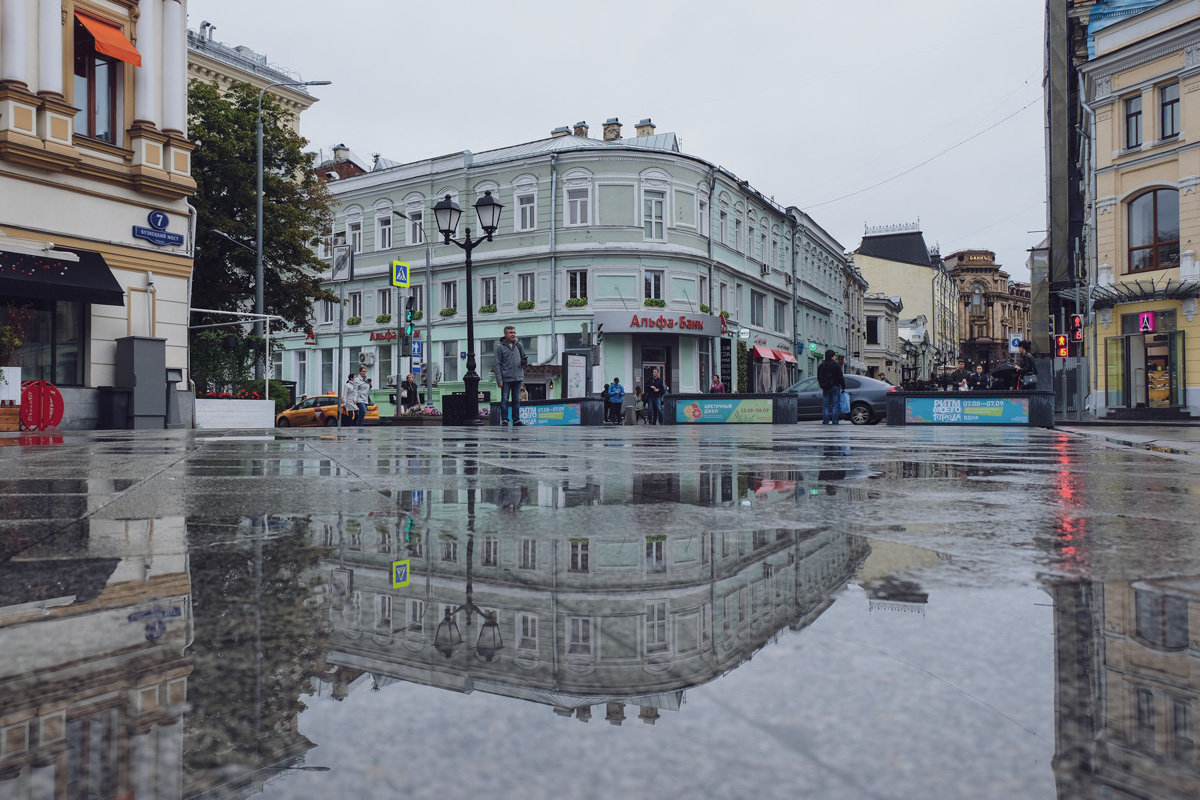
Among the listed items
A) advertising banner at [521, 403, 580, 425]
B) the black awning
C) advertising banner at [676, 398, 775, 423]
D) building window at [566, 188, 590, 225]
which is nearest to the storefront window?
the black awning

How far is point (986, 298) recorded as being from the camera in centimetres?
11050

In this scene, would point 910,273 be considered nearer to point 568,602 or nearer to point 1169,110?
point 1169,110

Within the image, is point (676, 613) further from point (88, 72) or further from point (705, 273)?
point (705, 273)

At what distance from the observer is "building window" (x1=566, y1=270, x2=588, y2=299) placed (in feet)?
122

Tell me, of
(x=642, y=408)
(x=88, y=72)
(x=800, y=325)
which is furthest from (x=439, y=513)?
(x=800, y=325)

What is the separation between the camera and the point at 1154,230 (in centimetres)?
2748

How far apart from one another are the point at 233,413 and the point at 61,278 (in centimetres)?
526

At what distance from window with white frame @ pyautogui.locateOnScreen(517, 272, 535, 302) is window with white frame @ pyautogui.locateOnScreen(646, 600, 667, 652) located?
36.6 meters

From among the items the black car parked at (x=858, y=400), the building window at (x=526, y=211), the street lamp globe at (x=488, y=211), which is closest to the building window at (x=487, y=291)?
the building window at (x=526, y=211)

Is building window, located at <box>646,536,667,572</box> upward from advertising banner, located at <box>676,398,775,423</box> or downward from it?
downward

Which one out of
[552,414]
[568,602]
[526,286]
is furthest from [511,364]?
[526,286]

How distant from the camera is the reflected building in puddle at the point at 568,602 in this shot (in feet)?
4.02

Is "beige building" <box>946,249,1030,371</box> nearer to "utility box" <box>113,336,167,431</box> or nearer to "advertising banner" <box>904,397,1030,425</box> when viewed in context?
"advertising banner" <box>904,397,1030,425</box>

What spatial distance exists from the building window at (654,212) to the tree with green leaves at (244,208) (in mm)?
13694
